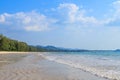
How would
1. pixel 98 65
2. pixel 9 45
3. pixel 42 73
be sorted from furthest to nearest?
1. pixel 9 45
2. pixel 98 65
3. pixel 42 73

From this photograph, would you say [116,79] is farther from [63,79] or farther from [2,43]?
[2,43]

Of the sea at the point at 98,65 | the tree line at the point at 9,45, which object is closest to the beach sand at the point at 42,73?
the sea at the point at 98,65

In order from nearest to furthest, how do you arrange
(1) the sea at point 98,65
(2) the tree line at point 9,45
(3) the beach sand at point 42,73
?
1. (3) the beach sand at point 42,73
2. (1) the sea at point 98,65
3. (2) the tree line at point 9,45

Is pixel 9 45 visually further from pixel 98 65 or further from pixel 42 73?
pixel 42 73

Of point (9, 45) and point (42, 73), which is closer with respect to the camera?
point (42, 73)

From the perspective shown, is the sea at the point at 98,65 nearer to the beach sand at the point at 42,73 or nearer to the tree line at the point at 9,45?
the beach sand at the point at 42,73

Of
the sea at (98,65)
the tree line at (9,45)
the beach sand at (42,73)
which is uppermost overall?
the tree line at (9,45)

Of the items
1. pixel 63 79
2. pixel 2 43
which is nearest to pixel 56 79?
pixel 63 79

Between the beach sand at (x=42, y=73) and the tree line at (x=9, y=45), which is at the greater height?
the tree line at (x=9, y=45)

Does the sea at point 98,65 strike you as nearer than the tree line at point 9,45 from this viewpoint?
Yes

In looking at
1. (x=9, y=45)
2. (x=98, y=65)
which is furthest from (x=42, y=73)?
(x=9, y=45)

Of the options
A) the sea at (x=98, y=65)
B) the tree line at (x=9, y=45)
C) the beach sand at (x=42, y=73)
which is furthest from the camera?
the tree line at (x=9, y=45)

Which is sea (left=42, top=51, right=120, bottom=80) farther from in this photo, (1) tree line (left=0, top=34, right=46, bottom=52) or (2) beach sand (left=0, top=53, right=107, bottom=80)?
(1) tree line (left=0, top=34, right=46, bottom=52)

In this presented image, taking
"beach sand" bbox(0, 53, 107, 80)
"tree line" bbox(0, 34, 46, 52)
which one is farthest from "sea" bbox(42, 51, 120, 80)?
"tree line" bbox(0, 34, 46, 52)
